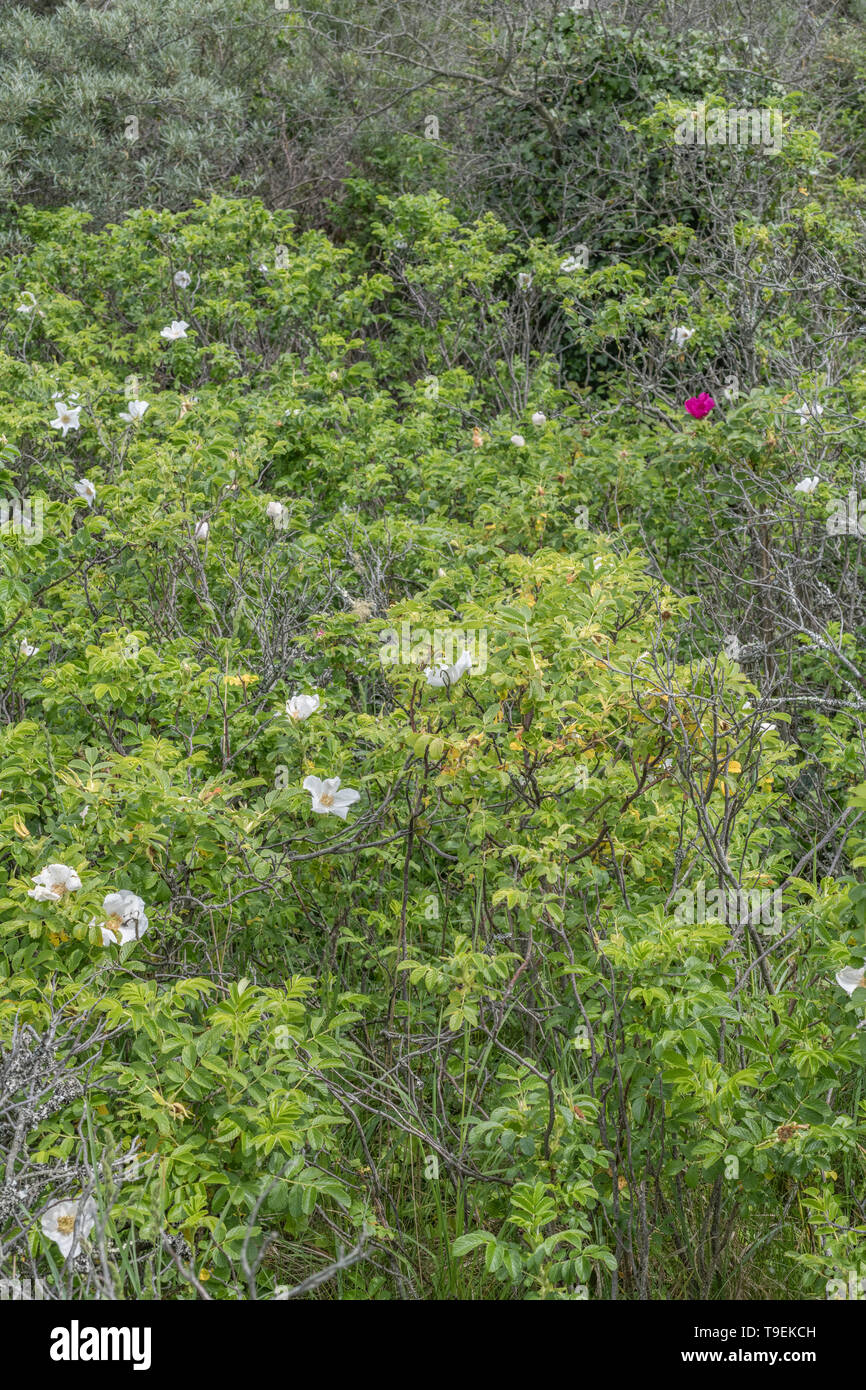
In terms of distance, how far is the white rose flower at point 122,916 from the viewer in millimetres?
1988

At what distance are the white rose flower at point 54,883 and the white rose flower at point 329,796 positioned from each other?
488 mm

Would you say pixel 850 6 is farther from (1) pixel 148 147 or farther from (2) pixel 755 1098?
(2) pixel 755 1098

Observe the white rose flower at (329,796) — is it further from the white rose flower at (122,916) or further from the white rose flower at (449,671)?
the white rose flower at (122,916)

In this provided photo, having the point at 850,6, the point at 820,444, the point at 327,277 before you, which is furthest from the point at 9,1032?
the point at 850,6

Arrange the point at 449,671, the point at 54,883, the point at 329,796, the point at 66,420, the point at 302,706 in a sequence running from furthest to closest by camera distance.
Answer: the point at 66,420, the point at 302,706, the point at 329,796, the point at 449,671, the point at 54,883

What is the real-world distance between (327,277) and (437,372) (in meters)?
0.72

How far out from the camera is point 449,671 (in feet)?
6.97

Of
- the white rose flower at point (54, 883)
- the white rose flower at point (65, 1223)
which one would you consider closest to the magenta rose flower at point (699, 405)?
the white rose flower at point (54, 883)

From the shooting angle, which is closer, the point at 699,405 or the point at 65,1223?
the point at 65,1223

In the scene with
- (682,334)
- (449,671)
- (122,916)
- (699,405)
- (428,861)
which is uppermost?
(682,334)

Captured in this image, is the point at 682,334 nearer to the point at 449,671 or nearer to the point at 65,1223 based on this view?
the point at 449,671

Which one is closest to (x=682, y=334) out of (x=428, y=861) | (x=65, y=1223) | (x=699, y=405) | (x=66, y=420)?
(x=699, y=405)

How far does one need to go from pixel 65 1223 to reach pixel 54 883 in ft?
1.75

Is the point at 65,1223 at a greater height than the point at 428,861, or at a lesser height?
lesser
